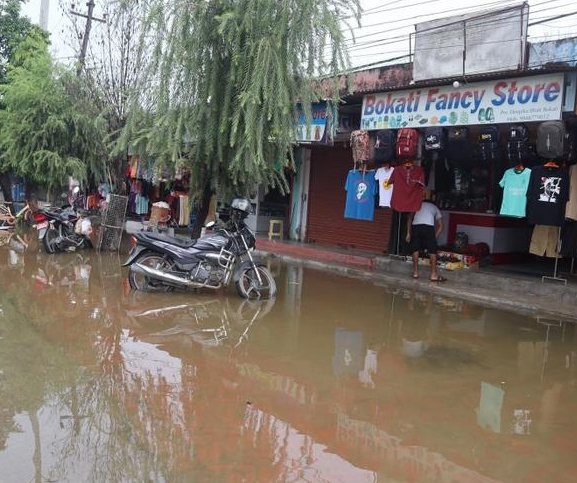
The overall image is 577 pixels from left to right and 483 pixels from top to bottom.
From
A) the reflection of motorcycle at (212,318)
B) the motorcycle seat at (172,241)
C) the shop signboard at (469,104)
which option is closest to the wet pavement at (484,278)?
the shop signboard at (469,104)

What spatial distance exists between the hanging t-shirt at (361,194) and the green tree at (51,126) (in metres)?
5.78

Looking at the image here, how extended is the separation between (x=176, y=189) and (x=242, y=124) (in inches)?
425

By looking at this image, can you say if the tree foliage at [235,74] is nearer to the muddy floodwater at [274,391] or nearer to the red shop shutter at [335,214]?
the muddy floodwater at [274,391]

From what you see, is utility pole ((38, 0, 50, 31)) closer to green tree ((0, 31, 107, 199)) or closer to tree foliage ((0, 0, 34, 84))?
tree foliage ((0, 0, 34, 84))

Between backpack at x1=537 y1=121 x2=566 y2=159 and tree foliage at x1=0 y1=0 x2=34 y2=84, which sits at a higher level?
tree foliage at x1=0 y1=0 x2=34 y2=84

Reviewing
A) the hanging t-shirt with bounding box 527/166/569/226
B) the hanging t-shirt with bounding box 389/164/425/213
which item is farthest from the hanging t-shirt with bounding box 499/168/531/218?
the hanging t-shirt with bounding box 389/164/425/213

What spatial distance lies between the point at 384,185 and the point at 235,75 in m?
4.01

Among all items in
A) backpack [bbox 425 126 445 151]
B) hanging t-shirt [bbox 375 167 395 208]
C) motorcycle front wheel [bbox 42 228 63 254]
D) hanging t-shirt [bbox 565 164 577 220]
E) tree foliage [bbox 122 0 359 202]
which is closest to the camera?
tree foliage [bbox 122 0 359 202]

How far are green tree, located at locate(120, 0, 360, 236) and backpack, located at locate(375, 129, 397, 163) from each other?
1882 millimetres

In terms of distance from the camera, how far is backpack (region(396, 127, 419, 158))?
10.1 metres

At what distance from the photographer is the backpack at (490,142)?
9.27 metres

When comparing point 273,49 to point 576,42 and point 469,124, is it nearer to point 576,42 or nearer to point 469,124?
Result: point 469,124

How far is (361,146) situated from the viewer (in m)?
11.0

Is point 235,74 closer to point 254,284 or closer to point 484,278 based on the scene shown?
point 254,284
